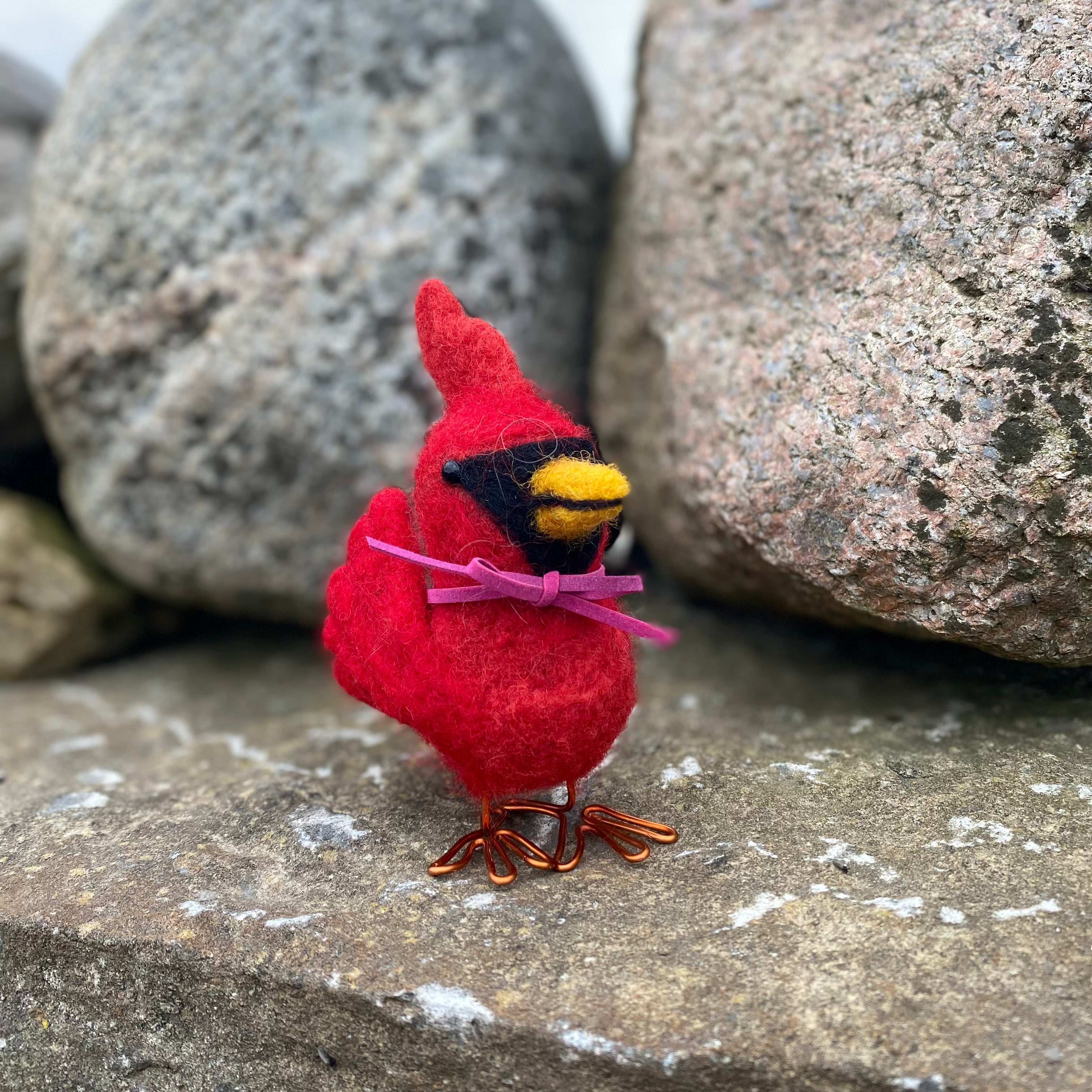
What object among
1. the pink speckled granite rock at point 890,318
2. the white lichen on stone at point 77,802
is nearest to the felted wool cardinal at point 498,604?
the pink speckled granite rock at point 890,318

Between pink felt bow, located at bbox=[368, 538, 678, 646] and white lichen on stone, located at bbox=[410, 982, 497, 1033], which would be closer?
white lichen on stone, located at bbox=[410, 982, 497, 1033]

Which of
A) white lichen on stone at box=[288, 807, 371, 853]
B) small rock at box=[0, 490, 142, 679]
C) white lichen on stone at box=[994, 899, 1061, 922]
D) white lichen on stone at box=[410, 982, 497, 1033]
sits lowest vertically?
small rock at box=[0, 490, 142, 679]

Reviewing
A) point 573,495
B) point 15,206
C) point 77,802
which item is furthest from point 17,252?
point 573,495

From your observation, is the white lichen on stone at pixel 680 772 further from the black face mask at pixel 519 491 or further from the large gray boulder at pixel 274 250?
the large gray boulder at pixel 274 250

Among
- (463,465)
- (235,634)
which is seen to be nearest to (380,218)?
(463,465)

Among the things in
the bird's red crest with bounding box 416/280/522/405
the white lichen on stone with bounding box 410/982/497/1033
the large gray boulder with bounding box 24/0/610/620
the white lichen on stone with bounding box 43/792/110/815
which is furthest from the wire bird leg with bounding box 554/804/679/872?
the large gray boulder with bounding box 24/0/610/620

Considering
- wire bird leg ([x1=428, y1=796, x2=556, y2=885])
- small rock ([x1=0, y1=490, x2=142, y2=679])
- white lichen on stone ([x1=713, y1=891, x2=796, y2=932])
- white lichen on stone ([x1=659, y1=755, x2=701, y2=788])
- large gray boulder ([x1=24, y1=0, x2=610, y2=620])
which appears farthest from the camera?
small rock ([x1=0, y1=490, x2=142, y2=679])

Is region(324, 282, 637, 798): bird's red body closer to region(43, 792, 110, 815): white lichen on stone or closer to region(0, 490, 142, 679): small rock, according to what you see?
region(43, 792, 110, 815): white lichen on stone

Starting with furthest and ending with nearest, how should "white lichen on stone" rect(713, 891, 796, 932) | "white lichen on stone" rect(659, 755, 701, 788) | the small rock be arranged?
the small rock
"white lichen on stone" rect(659, 755, 701, 788)
"white lichen on stone" rect(713, 891, 796, 932)
